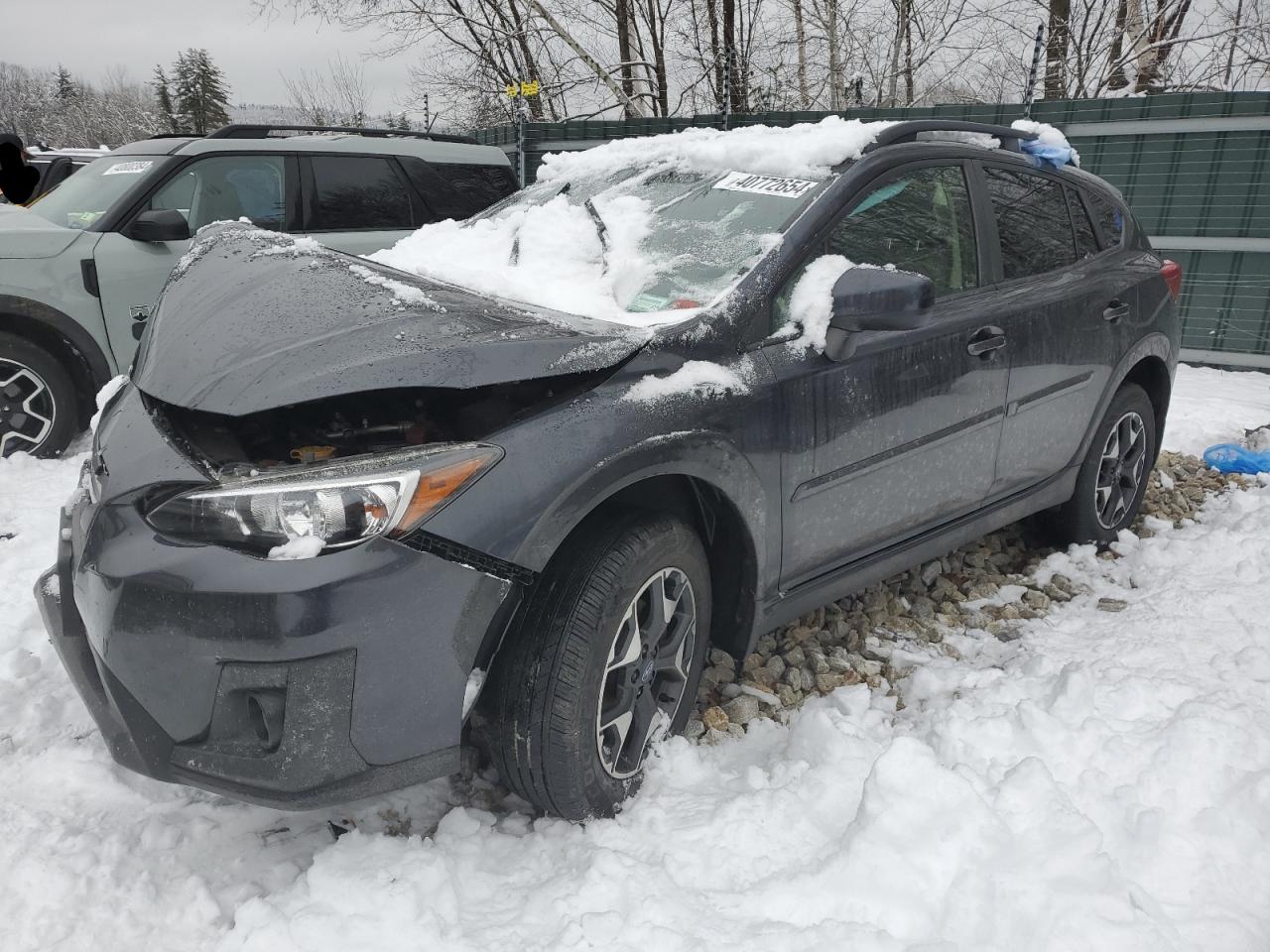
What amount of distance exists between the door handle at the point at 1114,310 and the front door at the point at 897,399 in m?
0.79

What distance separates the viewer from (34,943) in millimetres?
1841

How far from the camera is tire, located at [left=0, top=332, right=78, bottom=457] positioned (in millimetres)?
4789

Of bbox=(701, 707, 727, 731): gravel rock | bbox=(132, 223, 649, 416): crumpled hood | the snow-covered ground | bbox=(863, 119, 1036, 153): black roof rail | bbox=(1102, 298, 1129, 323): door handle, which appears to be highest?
bbox=(863, 119, 1036, 153): black roof rail

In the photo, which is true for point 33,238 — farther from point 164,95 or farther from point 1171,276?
point 164,95

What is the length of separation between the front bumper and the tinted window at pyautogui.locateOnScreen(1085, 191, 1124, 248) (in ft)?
10.2

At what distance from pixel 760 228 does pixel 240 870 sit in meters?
2.10

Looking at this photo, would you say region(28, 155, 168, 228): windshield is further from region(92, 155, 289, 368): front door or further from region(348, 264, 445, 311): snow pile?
region(348, 264, 445, 311): snow pile

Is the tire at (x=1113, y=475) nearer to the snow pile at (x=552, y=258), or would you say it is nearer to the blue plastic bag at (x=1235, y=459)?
the blue plastic bag at (x=1235, y=459)

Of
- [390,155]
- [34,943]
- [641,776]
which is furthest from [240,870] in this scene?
[390,155]

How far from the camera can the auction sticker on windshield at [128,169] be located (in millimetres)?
5406

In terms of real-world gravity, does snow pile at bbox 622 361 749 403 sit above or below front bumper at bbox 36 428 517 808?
above

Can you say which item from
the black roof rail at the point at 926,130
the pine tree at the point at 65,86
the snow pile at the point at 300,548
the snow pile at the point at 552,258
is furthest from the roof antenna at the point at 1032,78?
the pine tree at the point at 65,86

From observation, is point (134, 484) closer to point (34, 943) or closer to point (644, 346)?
point (34, 943)

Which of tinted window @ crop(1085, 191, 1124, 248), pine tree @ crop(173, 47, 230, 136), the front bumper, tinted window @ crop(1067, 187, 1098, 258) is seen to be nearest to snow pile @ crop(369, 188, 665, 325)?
the front bumper
